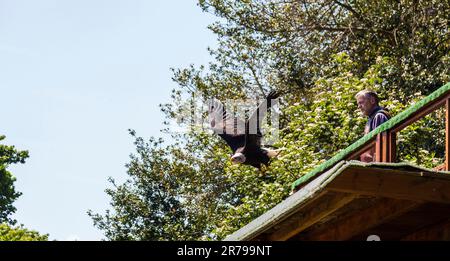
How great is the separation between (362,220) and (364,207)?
0.94ft

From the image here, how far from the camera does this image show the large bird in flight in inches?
1108

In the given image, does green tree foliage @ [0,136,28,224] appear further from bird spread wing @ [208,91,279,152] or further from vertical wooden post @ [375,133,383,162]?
vertical wooden post @ [375,133,383,162]

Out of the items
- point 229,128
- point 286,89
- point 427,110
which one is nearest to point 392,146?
point 427,110

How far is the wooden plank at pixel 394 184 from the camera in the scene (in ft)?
26.8

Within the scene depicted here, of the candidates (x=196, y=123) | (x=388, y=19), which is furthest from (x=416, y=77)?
(x=196, y=123)

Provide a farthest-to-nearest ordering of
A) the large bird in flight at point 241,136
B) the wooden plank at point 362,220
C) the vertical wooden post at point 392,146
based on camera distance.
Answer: the large bird in flight at point 241,136 → the vertical wooden post at point 392,146 → the wooden plank at point 362,220

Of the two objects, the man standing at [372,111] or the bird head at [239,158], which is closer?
the man standing at [372,111]

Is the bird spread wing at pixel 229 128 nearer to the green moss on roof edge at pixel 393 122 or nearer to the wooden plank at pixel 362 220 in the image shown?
the green moss on roof edge at pixel 393 122

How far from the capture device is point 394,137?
1059cm

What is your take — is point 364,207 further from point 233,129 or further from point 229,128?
point 229,128

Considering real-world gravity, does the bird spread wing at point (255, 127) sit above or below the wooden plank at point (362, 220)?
above

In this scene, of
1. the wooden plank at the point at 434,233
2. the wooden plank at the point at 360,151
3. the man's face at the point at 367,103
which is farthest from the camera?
the man's face at the point at 367,103

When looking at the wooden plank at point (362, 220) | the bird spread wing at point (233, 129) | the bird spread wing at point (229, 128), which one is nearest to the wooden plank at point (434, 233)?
the wooden plank at point (362, 220)
